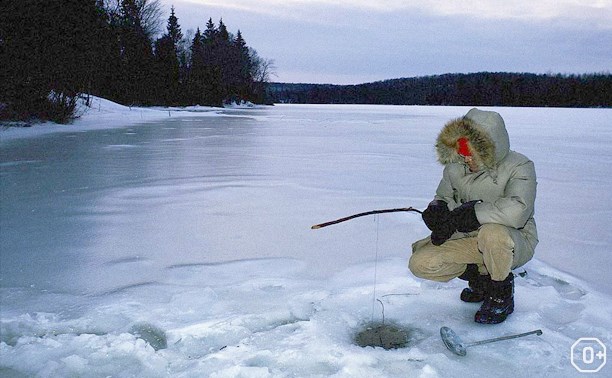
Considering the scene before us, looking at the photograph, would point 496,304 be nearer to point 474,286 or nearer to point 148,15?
point 474,286

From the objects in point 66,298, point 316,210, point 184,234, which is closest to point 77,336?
point 66,298

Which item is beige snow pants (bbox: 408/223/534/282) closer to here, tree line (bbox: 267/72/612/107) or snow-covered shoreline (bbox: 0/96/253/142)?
snow-covered shoreline (bbox: 0/96/253/142)

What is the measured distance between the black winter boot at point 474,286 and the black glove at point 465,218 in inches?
18.4

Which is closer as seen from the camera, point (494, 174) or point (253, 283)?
point (494, 174)

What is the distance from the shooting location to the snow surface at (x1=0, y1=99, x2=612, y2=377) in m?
2.32

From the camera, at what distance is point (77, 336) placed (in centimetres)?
248

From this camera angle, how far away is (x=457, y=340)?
242cm

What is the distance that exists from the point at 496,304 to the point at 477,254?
321 mm

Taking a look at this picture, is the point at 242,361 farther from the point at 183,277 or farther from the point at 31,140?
the point at 31,140

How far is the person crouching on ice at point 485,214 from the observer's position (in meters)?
2.58

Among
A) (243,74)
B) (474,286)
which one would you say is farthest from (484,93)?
(474,286)

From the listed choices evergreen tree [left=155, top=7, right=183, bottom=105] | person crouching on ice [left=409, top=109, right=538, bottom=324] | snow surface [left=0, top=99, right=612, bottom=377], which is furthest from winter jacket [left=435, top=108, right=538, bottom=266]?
evergreen tree [left=155, top=7, right=183, bottom=105]

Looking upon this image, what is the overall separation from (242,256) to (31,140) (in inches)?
443

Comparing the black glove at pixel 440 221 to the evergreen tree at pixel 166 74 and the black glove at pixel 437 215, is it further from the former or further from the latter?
the evergreen tree at pixel 166 74
